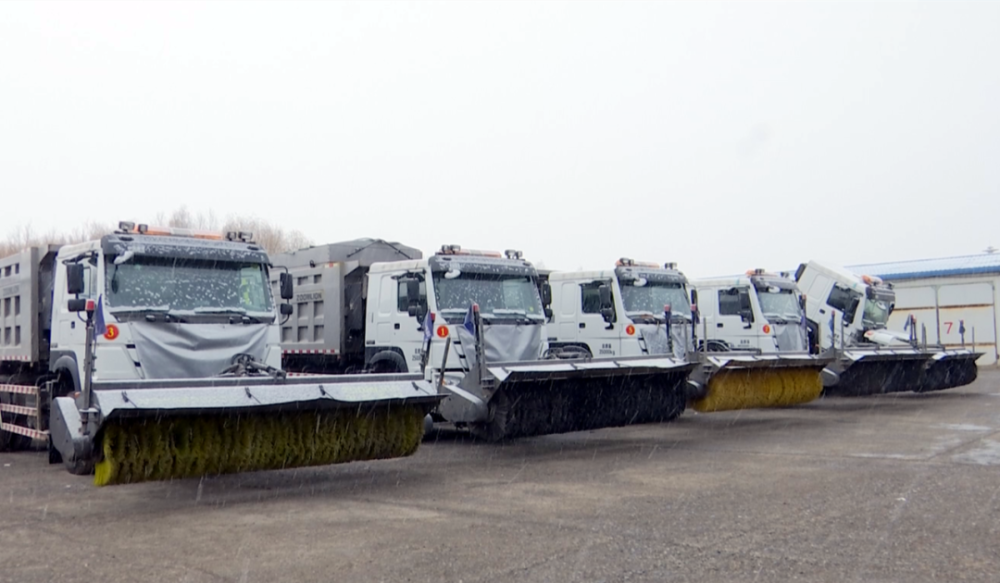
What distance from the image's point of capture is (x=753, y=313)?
18.8m

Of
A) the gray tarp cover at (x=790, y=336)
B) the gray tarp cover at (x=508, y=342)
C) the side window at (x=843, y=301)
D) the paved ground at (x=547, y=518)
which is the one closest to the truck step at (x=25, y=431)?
the paved ground at (x=547, y=518)

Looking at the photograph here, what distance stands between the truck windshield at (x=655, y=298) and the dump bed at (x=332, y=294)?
12.1 ft

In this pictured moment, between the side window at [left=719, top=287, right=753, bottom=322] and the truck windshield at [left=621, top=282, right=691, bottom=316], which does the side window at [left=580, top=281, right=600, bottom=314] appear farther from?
the side window at [left=719, top=287, right=753, bottom=322]

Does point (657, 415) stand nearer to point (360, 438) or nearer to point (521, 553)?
point (360, 438)

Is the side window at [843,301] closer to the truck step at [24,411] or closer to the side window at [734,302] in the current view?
the side window at [734,302]

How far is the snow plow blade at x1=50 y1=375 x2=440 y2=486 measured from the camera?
7496 mm

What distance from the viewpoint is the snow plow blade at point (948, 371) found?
65.6ft

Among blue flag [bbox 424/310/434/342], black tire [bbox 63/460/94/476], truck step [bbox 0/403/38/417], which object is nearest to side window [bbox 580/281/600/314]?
blue flag [bbox 424/310/434/342]

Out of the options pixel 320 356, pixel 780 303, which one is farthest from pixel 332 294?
pixel 780 303

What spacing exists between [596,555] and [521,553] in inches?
18.7

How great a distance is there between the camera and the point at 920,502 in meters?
7.68

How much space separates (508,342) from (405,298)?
1515mm

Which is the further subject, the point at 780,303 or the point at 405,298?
the point at 780,303

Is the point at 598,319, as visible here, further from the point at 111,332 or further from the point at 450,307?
the point at 111,332
